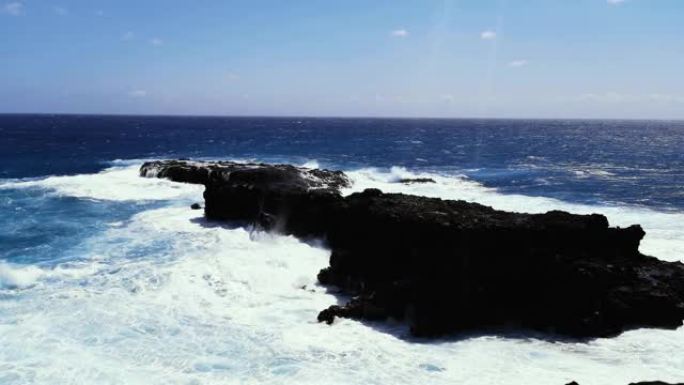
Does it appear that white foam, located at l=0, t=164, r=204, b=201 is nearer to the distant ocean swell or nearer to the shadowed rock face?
the distant ocean swell

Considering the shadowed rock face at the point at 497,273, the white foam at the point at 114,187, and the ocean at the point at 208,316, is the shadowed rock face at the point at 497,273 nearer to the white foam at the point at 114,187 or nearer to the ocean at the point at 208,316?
the ocean at the point at 208,316

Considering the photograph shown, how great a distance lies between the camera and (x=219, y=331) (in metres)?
20.8

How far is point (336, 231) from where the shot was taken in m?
30.1

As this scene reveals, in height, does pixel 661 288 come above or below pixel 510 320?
above

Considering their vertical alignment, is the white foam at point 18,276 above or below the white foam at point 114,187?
below

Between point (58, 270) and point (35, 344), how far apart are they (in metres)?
8.72

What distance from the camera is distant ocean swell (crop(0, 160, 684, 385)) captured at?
17641 millimetres

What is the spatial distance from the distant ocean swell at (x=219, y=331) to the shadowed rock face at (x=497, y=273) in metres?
0.92

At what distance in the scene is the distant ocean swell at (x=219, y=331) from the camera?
1764cm

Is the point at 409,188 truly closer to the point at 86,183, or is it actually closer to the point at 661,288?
the point at 86,183

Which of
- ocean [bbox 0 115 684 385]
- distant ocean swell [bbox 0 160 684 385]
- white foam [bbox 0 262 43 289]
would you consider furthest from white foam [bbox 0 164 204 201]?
white foam [bbox 0 262 43 289]

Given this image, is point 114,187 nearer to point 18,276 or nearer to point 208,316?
point 18,276

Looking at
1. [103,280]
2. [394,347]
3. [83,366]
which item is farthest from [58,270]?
[394,347]

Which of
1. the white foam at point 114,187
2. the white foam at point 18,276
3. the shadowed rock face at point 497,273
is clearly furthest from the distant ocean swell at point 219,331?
the white foam at point 114,187
